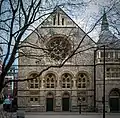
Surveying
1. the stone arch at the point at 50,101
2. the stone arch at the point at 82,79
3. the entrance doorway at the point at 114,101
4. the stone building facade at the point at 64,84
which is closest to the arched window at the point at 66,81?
the stone building facade at the point at 64,84

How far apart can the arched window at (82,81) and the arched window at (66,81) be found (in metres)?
1.17

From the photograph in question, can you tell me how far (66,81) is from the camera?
170ft

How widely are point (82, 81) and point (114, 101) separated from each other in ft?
19.9

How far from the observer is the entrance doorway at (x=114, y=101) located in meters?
49.6

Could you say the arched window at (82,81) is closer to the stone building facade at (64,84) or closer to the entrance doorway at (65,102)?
the stone building facade at (64,84)

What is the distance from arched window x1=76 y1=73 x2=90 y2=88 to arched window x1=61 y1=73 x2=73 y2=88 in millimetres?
1166

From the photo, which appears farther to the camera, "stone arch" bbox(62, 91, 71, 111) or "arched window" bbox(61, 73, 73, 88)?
"arched window" bbox(61, 73, 73, 88)

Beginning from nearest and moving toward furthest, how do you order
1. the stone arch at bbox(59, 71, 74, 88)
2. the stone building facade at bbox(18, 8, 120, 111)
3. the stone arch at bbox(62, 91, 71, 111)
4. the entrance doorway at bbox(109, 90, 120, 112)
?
the entrance doorway at bbox(109, 90, 120, 112) < the stone building facade at bbox(18, 8, 120, 111) < the stone arch at bbox(62, 91, 71, 111) < the stone arch at bbox(59, 71, 74, 88)

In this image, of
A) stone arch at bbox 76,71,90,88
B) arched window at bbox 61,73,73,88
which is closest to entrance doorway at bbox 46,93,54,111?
arched window at bbox 61,73,73,88

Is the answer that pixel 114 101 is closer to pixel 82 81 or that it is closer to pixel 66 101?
pixel 82 81

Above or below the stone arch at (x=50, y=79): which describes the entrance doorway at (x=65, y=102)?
below

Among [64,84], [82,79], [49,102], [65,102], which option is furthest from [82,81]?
[49,102]

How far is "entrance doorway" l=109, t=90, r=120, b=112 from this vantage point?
49625 mm

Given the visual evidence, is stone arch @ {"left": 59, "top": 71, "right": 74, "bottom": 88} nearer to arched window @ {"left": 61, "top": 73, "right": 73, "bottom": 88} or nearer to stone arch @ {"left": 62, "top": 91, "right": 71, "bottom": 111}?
arched window @ {"left": 61, "top": 73, "right": 73, "bottom": 88}
